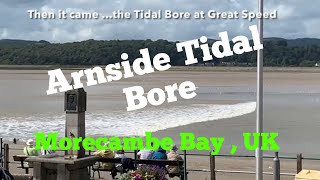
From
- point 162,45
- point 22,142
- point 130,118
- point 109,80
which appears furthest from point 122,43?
point 22,142

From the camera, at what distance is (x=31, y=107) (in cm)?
4169

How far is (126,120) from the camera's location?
3178 cm

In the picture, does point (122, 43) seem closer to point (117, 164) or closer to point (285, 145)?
point (285, 145)

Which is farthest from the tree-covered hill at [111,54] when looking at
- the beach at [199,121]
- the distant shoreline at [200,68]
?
the beach at [199,121]

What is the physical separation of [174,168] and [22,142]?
43.6 feet

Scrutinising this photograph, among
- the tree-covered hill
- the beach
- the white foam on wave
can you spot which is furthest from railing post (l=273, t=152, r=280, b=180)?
the tree-covered hill

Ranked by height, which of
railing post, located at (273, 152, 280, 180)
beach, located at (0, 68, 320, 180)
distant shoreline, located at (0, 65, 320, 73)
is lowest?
railing post, located at (273, 152, 280, 180)

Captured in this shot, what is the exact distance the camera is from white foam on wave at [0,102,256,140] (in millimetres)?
27266

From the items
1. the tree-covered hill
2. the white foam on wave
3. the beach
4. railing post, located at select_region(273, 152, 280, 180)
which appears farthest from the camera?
the tree-covered hill

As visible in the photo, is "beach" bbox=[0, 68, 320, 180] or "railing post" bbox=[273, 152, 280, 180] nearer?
"railing post" bbox=[273, 152, 280, 180]

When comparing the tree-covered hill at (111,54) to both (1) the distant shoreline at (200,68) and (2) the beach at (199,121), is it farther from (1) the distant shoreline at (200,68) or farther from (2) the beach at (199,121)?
(2) the beach at (199,121)

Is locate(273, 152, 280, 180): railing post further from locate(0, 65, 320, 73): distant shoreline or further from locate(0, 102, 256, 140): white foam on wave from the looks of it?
locate(0, 65, 320, 73): distant shoreline

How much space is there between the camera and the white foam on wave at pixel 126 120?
27.3 m

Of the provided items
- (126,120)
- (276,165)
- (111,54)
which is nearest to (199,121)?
(126,120)
